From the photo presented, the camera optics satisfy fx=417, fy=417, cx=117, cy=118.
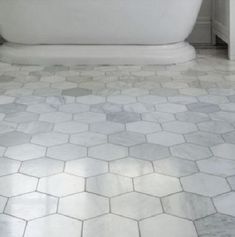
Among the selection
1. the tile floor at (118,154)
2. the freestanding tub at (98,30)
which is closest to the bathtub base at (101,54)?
the freestanding tub at (98,30)

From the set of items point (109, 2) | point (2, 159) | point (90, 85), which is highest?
point (109, 2)

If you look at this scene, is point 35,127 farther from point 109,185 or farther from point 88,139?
point 109,185

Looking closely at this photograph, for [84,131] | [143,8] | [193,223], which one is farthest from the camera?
[143,8]

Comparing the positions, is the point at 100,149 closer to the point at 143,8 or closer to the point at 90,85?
the point at 90,85

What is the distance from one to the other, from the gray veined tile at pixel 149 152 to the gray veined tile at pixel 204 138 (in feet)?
0.46

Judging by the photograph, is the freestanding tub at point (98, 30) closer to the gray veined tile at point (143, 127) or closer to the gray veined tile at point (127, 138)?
the gray veined tile at point (143, 127)

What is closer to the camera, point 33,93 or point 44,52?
point 33,93

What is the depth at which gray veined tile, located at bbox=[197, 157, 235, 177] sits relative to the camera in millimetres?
1398

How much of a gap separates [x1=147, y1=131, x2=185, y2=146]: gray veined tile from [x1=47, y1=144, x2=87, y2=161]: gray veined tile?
11.1 inches

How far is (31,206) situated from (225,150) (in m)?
0.75

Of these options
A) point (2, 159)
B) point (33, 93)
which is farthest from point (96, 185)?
point (33, 93)

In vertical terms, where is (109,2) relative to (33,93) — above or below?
above

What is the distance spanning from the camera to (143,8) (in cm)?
261

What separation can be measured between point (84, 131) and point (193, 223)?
76 cm
